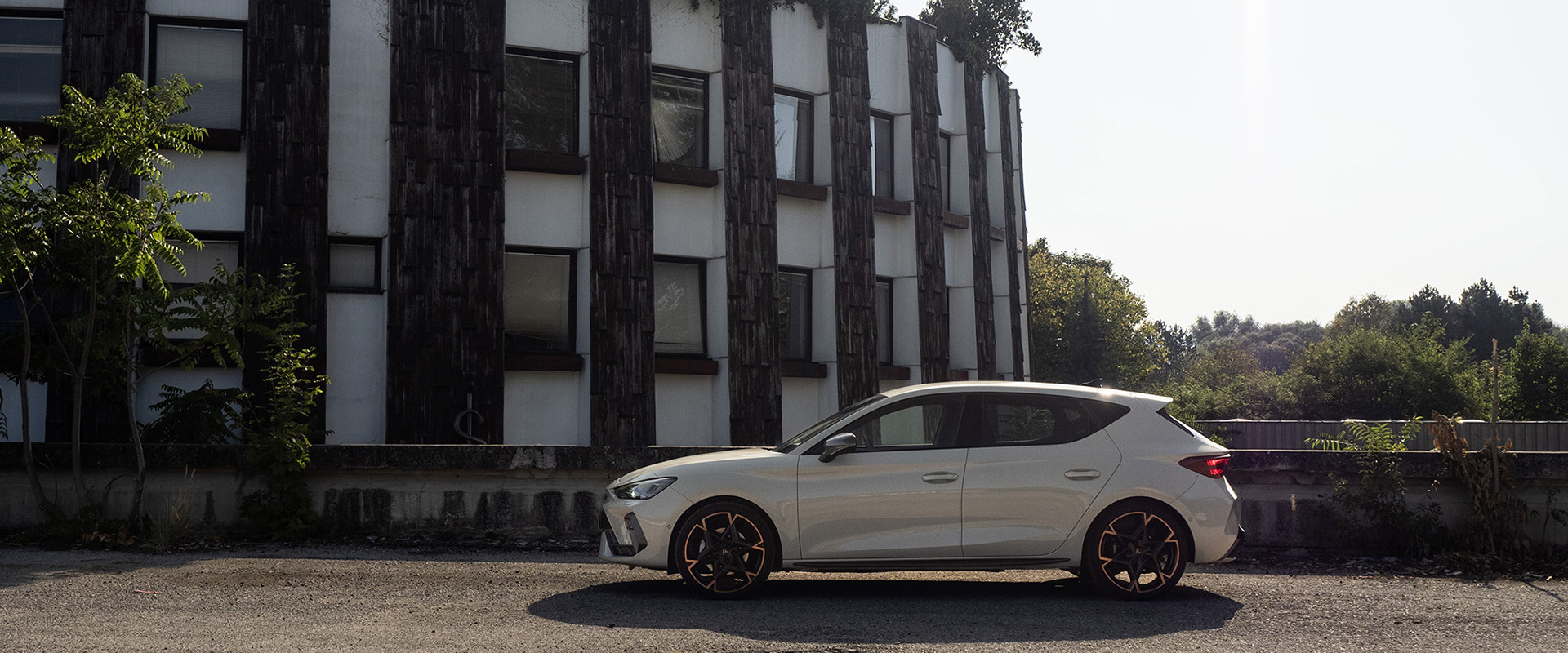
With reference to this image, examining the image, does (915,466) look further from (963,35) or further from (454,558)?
(963,35)

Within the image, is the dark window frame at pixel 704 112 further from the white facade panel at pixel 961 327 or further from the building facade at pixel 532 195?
the white facade panel at pixel 961 327

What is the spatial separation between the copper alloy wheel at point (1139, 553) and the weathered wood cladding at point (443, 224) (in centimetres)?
807

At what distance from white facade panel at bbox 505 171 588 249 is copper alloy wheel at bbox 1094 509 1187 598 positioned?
853 cm

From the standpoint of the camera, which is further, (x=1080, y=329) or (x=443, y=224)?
(x=1080, y=329)

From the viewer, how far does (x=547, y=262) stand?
1513 cm

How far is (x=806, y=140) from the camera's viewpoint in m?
17.7

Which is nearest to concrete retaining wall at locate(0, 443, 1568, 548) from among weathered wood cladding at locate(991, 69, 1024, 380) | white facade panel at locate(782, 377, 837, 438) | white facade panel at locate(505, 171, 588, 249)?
white facade panel at locate(505, 171, 588, 249)

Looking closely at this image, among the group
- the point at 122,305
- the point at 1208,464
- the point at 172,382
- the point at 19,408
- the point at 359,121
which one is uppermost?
the point at 359,121

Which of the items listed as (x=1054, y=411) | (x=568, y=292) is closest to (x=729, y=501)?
(x=1054, y=411)

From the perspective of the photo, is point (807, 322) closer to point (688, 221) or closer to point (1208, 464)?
point (688, 221)

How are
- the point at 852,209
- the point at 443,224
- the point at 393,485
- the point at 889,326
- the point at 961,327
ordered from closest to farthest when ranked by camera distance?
the point at 393,485 < the point at 443,224 < the point at 852,209 < the point at 889,326 < the point at 961,327

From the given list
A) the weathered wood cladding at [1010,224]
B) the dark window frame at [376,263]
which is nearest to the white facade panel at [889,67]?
the weathered wood cladding at [1010,224]

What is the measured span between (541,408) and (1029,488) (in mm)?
7828

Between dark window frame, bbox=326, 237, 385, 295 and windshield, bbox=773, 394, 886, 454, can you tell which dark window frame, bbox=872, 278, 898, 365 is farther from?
windshield, bbox=773, 394, 886, 454
